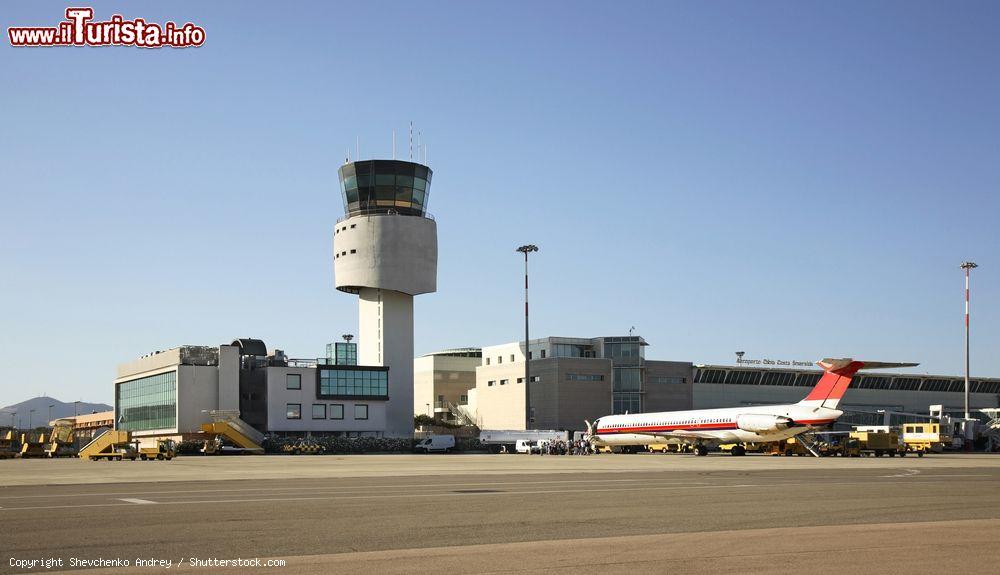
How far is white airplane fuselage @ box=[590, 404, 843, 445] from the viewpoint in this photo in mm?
70000

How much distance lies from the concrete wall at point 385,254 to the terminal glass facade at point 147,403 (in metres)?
22.0

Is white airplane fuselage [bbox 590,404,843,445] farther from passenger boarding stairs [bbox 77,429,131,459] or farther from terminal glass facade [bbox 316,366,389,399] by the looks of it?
passenger boarding stairs [bbox 77,429,131,459]

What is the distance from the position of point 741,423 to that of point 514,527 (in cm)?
5913

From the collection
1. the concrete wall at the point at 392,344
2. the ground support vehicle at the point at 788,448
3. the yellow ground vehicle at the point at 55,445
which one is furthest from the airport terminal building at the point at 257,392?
the ground support vehicle at the point at 788,448

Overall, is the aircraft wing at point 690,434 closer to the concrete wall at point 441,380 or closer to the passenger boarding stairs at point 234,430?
the passenger boarding stairs at point 234,430

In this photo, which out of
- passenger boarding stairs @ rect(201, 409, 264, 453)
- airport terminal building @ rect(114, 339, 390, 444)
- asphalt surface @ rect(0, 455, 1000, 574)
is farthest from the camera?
airport terminal building @ rect(114, 339, 390, 444)

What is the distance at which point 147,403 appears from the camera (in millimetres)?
110062

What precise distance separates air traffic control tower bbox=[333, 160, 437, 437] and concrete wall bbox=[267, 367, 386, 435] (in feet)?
11.1

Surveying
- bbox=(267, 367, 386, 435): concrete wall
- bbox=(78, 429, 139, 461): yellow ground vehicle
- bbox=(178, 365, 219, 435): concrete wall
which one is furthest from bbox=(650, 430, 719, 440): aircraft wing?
bbox=(178, 365, 219, 435): concrete wall

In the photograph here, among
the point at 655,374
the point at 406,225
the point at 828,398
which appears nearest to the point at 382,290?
the point at 406,225

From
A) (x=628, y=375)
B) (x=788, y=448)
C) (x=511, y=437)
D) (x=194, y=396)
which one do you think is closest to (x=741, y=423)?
(x=788, y=448)

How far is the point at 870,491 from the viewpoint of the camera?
2906cm

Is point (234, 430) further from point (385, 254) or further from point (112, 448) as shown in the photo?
point (385, 254)

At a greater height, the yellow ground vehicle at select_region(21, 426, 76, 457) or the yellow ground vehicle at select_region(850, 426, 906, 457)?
the yellow ground vehicle at select_region(850, 426, 906, 457)
